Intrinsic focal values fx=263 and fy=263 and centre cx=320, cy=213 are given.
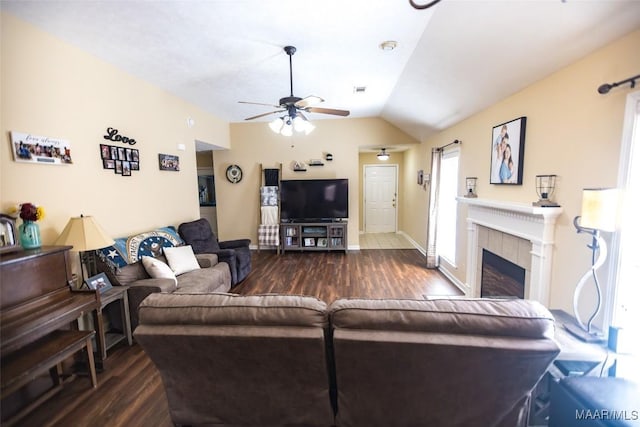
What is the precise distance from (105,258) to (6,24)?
1.96m

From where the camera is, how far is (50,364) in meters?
1.63

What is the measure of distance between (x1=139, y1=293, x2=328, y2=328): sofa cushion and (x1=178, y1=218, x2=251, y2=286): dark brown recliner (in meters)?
2.50

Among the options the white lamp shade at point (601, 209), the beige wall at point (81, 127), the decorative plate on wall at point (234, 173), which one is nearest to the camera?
the white lamp shade at point (601, 209)

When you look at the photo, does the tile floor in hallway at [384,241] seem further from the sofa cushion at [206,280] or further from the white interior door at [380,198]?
the sofa cushion at [206,280]

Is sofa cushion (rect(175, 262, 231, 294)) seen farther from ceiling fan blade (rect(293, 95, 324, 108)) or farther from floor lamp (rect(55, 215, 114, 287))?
ceiling fan blade (rect(293, 95, 324, 108))

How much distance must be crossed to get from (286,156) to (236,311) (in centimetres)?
482

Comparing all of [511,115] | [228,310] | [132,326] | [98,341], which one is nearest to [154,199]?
[132,326]

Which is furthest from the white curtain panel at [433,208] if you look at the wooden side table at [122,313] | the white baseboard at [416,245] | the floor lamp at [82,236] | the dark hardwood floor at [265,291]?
the floor lamp at [82,236]

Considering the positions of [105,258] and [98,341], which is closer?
[98,341]

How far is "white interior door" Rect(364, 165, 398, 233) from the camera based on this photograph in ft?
25.2

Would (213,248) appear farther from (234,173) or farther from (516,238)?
(516,238)

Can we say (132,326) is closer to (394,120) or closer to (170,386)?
(170,386)

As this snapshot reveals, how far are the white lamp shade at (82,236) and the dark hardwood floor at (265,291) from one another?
1.02 metres

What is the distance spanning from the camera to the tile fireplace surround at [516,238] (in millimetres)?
2135
